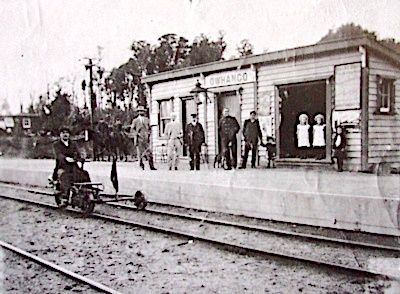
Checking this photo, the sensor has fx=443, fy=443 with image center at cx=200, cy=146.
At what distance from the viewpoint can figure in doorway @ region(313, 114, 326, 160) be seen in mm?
735

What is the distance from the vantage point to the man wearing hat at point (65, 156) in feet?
3.17

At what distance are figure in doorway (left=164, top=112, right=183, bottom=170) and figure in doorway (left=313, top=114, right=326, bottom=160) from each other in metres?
0.27

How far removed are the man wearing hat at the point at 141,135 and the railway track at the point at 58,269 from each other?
0.81 feet

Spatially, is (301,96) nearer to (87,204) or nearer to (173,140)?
(173,140)

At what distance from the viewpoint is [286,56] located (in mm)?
770

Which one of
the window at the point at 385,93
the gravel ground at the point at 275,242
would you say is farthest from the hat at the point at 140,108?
the window at the point at 385,93

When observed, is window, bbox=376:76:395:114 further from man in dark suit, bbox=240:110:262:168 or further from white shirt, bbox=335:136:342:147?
man in dark suit, bbox=240:110:262:168

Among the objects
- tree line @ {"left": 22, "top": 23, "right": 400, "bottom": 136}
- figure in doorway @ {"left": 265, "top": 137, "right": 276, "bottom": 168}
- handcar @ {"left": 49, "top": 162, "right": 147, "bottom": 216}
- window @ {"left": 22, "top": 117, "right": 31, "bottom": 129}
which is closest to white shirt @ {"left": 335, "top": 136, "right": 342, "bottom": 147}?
figure in doorway @ {"left": 265, "top": 137, "right": 276, "bottom": 168}

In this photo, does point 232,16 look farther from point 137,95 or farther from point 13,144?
point 13,144

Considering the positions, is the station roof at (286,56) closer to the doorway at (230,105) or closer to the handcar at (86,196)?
the doorway at (230,105)

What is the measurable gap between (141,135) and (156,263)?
256 millimetres

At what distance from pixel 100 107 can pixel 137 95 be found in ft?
0.28

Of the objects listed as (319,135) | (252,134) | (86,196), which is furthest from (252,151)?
(86,196)

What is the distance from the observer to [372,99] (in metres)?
0.70
